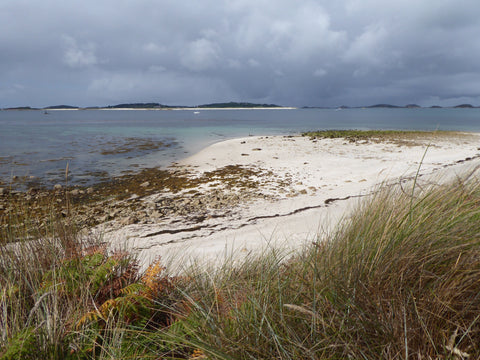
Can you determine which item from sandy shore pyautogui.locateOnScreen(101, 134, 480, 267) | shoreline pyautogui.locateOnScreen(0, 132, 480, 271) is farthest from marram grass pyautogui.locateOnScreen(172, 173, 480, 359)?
shoreline pyautogui.locateOnScreen(0, 132, 480, 271)

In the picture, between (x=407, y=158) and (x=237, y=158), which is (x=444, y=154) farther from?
(x=237, y=158)

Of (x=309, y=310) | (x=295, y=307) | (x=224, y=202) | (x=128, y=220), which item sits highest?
(x=295, y=307)

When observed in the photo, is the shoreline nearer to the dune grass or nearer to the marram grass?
the dune grass

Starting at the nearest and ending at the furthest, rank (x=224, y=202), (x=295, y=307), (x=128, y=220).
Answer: (x=295, y=307) → (x=128, y=220) → (x=224, y=202)

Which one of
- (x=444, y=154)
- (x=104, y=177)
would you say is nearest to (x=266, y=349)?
(x=104, y=177)

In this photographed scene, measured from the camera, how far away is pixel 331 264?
235 cm

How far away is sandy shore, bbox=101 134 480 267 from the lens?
16.9 ft

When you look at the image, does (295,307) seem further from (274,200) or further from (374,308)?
(274,200)

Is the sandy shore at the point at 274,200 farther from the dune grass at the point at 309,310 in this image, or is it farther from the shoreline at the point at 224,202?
the dune grass at the point at 309,310

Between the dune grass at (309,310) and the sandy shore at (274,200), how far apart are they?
833 mm

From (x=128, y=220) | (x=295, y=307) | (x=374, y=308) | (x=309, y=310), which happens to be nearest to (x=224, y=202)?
(x=128, y=220)

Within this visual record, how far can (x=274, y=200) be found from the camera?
845 cm

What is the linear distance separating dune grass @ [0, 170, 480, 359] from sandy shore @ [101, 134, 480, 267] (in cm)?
83

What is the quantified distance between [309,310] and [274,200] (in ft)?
21.6
